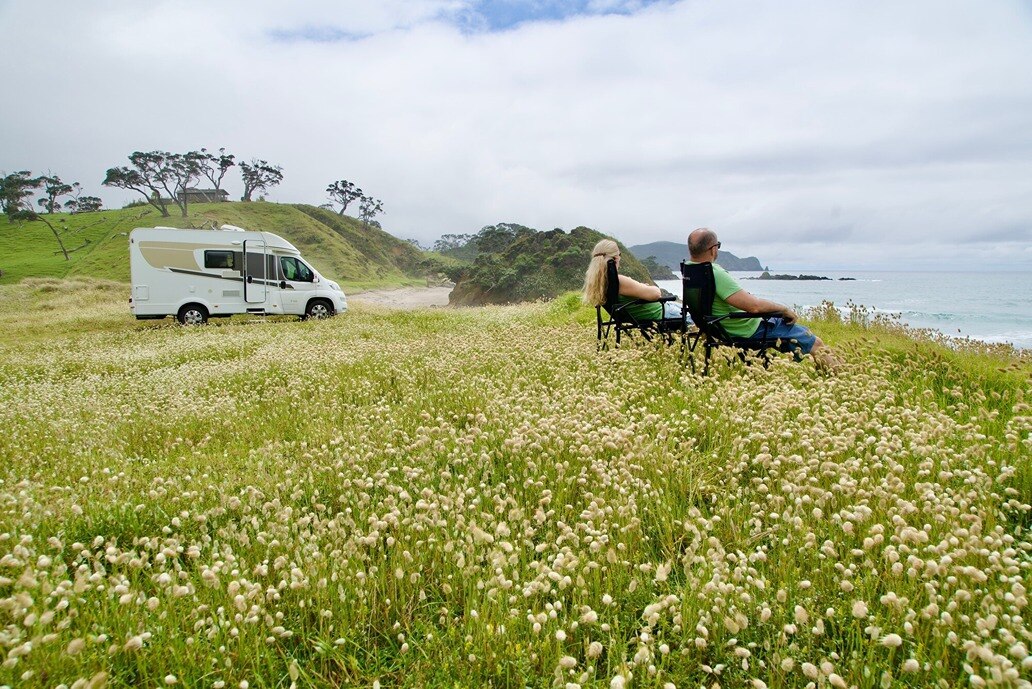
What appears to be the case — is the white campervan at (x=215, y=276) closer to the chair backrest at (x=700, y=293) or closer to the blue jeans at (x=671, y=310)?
the blue jeans at (x=671, y=310)

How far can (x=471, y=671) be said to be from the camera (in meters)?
2.43

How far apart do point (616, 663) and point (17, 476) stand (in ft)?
18.6

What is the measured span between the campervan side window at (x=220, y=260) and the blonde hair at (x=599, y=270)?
19038mm

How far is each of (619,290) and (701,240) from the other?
6.23 feet

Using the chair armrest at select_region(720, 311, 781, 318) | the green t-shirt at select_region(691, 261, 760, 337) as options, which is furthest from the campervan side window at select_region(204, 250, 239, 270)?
A: the chair armrest at select_region(720, 311, 781, 318)

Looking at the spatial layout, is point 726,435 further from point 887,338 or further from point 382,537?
point 887,338

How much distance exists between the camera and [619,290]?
910cm

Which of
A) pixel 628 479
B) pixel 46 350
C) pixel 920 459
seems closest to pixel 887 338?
pixel 920 459

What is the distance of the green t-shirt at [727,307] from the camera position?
24.4ft

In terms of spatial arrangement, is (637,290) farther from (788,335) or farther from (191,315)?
(191,315)

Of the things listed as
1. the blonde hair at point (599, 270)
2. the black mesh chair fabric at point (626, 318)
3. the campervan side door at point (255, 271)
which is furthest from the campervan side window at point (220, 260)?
the blonde hair at point (599, 270)

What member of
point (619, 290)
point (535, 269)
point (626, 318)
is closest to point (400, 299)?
point (535, 269)

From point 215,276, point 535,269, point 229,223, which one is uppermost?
point 229,223

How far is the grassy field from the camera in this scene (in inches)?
94.9
